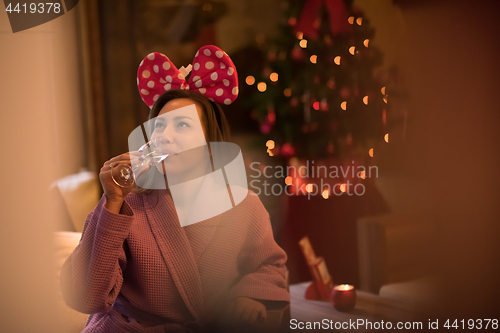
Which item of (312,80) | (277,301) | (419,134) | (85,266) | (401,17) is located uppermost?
(401,17)

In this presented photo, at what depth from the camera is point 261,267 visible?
28.9 inches

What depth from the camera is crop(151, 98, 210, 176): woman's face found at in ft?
2.27

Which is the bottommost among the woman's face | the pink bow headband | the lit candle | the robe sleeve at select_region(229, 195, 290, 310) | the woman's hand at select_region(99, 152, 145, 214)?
the lit candle

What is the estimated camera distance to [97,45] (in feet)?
5.21

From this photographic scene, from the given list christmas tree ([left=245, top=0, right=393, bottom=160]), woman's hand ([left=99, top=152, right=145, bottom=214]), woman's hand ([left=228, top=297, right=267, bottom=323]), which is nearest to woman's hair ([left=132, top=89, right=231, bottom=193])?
woman's hand ([left=99, top=152, right=145, bottom=214])

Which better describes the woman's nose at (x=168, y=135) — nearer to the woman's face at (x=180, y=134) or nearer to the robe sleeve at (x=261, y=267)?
the woman's face at (x=180, y=134)

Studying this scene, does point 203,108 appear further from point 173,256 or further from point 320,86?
point 320,86

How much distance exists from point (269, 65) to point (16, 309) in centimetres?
94

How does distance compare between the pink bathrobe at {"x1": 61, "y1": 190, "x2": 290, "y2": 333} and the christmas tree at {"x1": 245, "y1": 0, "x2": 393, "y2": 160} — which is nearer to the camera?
the pink bathrobe at {"x1": 61, "y1": 190, "x2": 290, "y2": 333}

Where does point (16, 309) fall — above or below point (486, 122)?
below

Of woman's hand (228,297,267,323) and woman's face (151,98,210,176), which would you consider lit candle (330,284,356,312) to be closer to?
woman's hand (228,297,267,323)

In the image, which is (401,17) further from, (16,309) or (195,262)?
(16,309)

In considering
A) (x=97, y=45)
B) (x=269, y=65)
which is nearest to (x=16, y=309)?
(x=269, y=65)

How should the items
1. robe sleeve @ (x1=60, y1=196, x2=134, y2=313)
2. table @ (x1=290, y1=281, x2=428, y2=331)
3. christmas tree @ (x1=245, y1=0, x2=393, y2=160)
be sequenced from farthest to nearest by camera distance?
christmas tree @ (x1=245, y1=0, x2=393, y2=160) < table @ (x1=290, y1=281, x2=428, y2=331) < robe sleeve @ (x1=60, y1=196, x2=134, y2=313)
